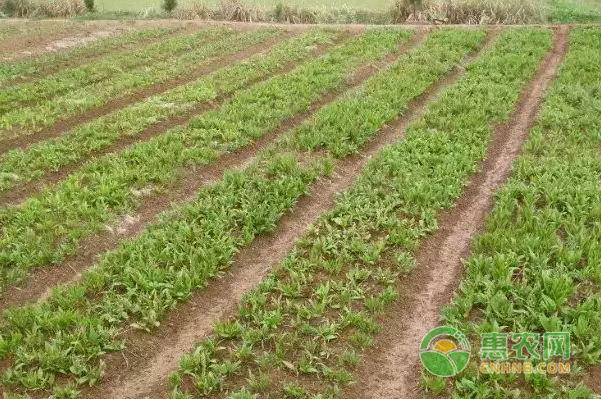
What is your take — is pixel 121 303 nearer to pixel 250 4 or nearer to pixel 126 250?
pixel 126 250

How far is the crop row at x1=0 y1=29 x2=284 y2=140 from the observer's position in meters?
11.3

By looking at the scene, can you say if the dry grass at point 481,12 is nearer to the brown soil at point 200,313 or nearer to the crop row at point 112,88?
the crop row at point 112,88

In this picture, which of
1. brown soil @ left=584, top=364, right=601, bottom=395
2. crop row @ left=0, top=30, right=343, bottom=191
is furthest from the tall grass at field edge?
brown soil @ left=584, top=364, right=601, bottom=395

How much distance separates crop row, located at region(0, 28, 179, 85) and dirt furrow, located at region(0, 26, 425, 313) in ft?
26.8

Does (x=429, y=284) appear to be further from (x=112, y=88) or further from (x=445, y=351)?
(x=112, y=88)

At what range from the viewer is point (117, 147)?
10.5 meters

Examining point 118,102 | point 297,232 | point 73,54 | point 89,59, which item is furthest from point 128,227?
point 73,54

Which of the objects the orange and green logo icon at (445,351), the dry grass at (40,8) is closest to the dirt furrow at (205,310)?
the orange and green logo icon at (445,351)

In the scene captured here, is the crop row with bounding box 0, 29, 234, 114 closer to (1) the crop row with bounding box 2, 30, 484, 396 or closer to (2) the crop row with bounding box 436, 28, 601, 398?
(1) the crop row with bounding box 2, 30, 484, 396

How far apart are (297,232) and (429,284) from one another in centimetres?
211

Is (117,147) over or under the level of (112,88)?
under

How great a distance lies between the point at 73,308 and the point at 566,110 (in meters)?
10.6

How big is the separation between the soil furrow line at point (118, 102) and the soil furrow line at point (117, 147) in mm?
1516

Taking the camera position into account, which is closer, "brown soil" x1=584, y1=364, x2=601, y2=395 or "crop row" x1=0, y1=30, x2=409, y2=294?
"brown soil" x1=584, y1=364, x2=601, y2=395
